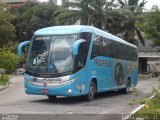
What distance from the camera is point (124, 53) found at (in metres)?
23.8

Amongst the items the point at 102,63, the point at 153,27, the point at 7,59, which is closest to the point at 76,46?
the point at 102,63

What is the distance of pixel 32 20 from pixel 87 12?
23.0 metres

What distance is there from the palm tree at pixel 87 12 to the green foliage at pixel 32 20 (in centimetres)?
1896

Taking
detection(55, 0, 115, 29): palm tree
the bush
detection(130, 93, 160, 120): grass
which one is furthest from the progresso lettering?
detection(55, 0, 115, 29): palm tree

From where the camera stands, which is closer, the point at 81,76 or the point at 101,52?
the point at 81,76

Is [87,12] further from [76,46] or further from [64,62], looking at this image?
[76,46]

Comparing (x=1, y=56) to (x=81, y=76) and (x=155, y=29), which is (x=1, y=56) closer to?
(x=155, y=29)

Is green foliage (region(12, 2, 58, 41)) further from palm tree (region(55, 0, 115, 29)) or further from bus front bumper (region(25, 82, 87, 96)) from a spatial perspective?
bus front bumper (region(25, 82, 87, 96))

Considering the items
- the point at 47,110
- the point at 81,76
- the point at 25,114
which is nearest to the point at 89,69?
the point at 81,76

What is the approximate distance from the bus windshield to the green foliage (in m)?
48.8

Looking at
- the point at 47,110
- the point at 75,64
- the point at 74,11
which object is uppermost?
the point at 74,11

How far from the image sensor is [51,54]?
53.1ft

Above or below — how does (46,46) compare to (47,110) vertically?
above

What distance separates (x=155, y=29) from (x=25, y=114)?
20.8m
